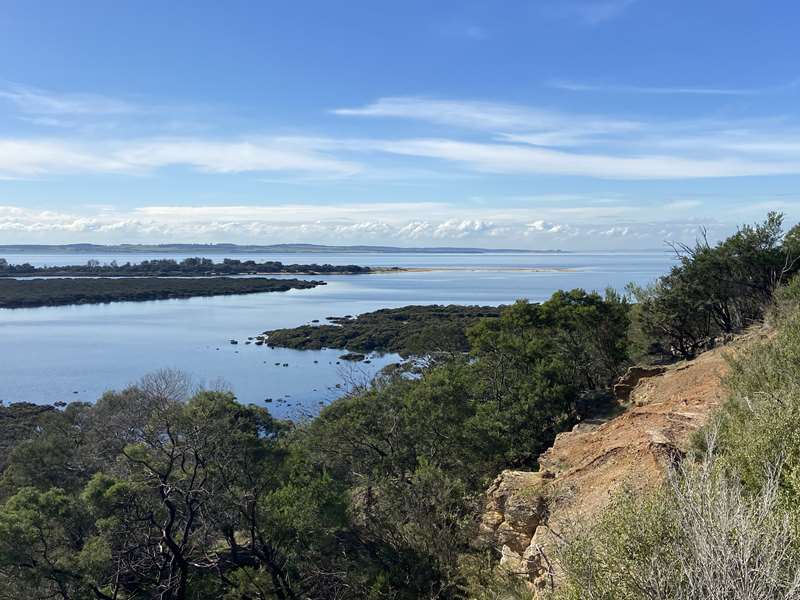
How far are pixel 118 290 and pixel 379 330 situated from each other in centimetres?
6416

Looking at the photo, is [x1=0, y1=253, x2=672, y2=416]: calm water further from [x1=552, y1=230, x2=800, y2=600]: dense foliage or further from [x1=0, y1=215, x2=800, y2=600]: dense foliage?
[x1=552, y1=230, x2=800, y2=600]: dense foliage

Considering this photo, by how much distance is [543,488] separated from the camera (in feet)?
36.4

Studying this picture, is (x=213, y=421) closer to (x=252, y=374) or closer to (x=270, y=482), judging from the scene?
(x=270, y=482)

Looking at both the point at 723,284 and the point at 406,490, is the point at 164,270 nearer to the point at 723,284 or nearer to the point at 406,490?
the point at 723,284

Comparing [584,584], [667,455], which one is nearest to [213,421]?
[667,455]

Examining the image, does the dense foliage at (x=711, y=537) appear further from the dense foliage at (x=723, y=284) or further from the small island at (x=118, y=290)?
the small island at (x=118, y=290)

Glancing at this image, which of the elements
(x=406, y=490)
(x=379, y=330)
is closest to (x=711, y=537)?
(x=406, y=490)

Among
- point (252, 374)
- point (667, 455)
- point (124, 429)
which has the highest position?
point (667, 455)

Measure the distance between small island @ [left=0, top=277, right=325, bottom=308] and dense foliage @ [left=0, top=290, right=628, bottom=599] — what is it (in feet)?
282

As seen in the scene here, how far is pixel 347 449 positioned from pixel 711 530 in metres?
14.0

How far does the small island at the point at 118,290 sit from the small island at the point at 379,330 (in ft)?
151

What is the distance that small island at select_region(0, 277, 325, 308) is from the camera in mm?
95031

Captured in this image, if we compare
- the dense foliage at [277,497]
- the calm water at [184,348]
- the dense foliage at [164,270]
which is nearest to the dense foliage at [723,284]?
the dense foliage at [277,497]

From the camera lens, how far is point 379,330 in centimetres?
6147
